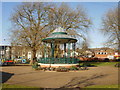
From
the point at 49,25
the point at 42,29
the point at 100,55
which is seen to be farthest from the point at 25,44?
the point at 100,55

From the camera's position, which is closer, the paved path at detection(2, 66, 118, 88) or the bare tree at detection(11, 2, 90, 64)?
the paved path at detection(2, 66, 118, 88)

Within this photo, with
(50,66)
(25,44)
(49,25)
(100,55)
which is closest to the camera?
(50,66)

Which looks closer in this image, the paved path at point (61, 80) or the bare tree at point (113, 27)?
the paved path at point (61, 80)

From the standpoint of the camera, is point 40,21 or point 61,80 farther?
point 40,21

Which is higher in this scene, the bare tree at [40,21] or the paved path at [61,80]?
the bare tree at [40,21]

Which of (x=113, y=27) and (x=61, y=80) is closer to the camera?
(x=61, y=80)

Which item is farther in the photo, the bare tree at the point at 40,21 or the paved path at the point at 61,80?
the bare tree at the point at 40,21

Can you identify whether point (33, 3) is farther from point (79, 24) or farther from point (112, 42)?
point (112, 42)

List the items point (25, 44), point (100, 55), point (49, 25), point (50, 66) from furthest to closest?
point (100, 55), point (49, 25), point (25, 44), point (50, 66)

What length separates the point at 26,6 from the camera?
32625mm

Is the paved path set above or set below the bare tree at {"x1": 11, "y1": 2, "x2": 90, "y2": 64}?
below

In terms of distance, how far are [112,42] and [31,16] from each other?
61.8 ft

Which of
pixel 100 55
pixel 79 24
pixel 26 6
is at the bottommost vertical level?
pixel 100 55

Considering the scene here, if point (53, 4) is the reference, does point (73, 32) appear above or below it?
below
